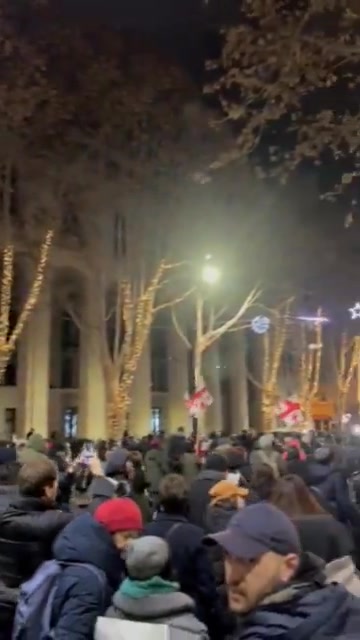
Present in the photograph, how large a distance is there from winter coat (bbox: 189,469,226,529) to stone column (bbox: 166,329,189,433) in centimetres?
3782

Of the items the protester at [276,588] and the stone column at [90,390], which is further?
the stone column at [90,390]

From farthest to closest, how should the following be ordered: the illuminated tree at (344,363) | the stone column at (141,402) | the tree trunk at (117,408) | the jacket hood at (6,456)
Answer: the illuminated tree at (344,363) < the stone column at (141,402) < the tree trunk at (117,408) < the jacket hood at (6,456)

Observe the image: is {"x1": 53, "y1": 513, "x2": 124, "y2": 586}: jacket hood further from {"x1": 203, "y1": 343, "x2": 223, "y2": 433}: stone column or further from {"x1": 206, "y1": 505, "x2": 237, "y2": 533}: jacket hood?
{"x1": 203, "y1": 343, "x2": 223, "y2": 433}: stone column

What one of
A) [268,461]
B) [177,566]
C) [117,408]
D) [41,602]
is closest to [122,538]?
[41,602]

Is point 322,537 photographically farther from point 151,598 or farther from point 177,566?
point 151,598

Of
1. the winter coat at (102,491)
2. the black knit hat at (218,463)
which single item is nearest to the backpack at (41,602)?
the winter coat at (102,491)

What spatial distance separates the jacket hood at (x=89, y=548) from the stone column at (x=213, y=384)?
43.0 meters

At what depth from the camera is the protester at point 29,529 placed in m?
4.46

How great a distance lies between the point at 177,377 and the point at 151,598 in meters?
42.5

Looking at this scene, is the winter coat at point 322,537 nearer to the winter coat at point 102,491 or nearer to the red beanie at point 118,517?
the red beanie at point 118,517

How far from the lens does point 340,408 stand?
5281 centimetres

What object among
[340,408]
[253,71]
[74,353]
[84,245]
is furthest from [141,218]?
[340,408]

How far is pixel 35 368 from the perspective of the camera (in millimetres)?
37938

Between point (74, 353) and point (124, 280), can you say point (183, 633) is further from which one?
point (74, 353)
